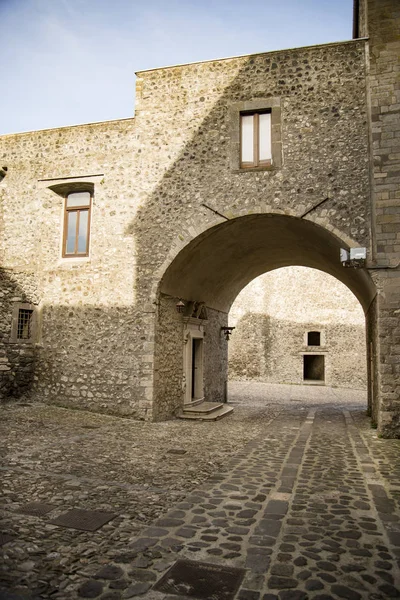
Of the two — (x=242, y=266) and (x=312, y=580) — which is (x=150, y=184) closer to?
(x=242, y=266)

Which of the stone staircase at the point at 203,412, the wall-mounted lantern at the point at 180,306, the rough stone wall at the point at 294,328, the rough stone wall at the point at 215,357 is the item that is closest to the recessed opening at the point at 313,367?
the rough stone wall at the point at 294,328

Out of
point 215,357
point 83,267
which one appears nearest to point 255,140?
point 83,267

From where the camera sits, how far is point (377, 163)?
29.9ft

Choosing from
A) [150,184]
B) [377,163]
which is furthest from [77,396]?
[377,163]

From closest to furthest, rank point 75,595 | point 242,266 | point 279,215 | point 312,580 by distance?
point 75,595 → point 312,580 → point 279,215 → point 242,266

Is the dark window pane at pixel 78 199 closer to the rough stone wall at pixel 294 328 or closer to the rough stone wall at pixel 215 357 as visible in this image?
the rough stone wall at pixel 215 357

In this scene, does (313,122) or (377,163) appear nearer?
(377,163)

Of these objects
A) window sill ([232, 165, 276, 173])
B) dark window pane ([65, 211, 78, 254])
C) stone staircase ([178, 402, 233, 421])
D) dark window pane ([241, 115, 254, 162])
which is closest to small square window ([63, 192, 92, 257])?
dark window pane ([65, 211, 78, 254])

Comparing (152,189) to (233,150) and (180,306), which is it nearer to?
(233,150)

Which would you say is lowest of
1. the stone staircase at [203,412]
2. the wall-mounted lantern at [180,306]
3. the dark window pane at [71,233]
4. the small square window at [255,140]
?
the stone staircase at [203,412]

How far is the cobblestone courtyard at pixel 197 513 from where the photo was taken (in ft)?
10.1

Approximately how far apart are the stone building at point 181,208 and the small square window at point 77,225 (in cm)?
5

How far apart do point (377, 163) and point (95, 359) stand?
758cm

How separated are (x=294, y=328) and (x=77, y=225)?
1747 cm
